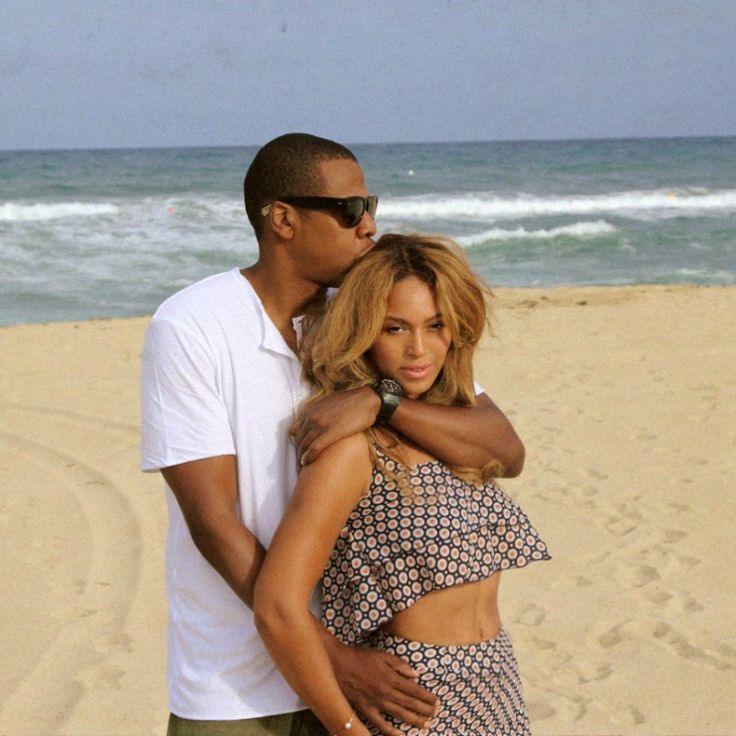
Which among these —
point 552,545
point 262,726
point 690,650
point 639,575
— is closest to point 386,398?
point 262,726

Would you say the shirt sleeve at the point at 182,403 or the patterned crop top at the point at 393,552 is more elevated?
the shirt sleeve at the point at 182,403

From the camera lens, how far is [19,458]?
306 inches

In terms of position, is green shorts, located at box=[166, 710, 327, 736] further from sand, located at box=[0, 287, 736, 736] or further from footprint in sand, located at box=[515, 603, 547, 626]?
footprint in sand, located at box=[515, 603, 547, 626]

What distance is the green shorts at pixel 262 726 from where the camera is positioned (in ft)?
6.91

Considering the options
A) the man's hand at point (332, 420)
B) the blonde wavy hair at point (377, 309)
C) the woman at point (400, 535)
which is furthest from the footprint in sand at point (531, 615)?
the man's hand at point (332, 420)

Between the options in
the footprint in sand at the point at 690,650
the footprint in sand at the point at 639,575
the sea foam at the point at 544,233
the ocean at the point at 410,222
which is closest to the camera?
the footprint in sand at the point at 690,650

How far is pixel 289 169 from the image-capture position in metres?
2.19

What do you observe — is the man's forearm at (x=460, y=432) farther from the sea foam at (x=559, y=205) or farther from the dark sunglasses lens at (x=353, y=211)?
the sea foam at (x=559, y=205)

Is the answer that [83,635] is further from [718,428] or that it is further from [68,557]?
[718,428]

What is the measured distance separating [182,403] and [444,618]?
644 millimetres

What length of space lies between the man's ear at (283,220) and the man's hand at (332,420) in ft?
1.11

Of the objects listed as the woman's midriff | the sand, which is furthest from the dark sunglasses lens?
the sand

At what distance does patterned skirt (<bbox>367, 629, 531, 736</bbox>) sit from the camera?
209 centimetres

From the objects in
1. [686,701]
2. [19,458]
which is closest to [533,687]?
[686,701]
